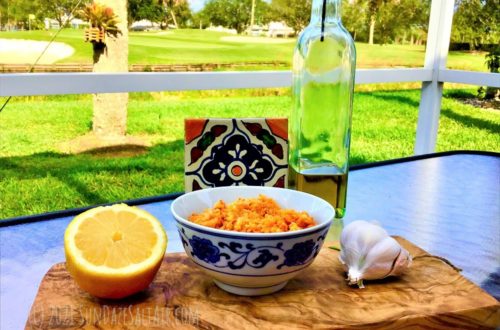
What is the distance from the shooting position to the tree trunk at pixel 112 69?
13.7ft

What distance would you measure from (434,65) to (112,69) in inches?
99.0

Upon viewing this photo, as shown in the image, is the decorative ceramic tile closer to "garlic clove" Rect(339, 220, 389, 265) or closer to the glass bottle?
the glass bottle

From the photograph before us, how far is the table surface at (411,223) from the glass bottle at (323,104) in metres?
0.11

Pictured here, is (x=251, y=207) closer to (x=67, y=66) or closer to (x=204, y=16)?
(x=67, y=66)

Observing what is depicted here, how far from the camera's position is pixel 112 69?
13.9ft

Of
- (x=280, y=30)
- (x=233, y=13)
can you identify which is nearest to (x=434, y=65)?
(x=280, y=30)

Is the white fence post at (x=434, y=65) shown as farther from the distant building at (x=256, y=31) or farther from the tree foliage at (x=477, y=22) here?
the tree foliage at (x=477, y=22)

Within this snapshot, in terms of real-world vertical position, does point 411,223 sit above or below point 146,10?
below

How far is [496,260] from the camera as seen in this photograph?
81cm

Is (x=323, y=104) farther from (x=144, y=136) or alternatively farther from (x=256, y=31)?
(x=256, y=31)

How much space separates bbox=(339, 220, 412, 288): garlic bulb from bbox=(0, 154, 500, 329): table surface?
0.50ft

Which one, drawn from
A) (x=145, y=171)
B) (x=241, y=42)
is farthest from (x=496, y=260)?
(x=241, y=42)

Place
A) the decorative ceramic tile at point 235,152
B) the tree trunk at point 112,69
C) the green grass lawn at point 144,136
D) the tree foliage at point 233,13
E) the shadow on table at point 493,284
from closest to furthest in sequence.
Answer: the shadow on table at point 493,284
the decorative ceramic tile at point 235,152
the green grass lawn at point 144,136
the tree trunk at point 112,69
the tree foliage at point 233,13

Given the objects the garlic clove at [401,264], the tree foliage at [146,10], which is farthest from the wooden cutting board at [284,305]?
the tree foliage at [146,10]
